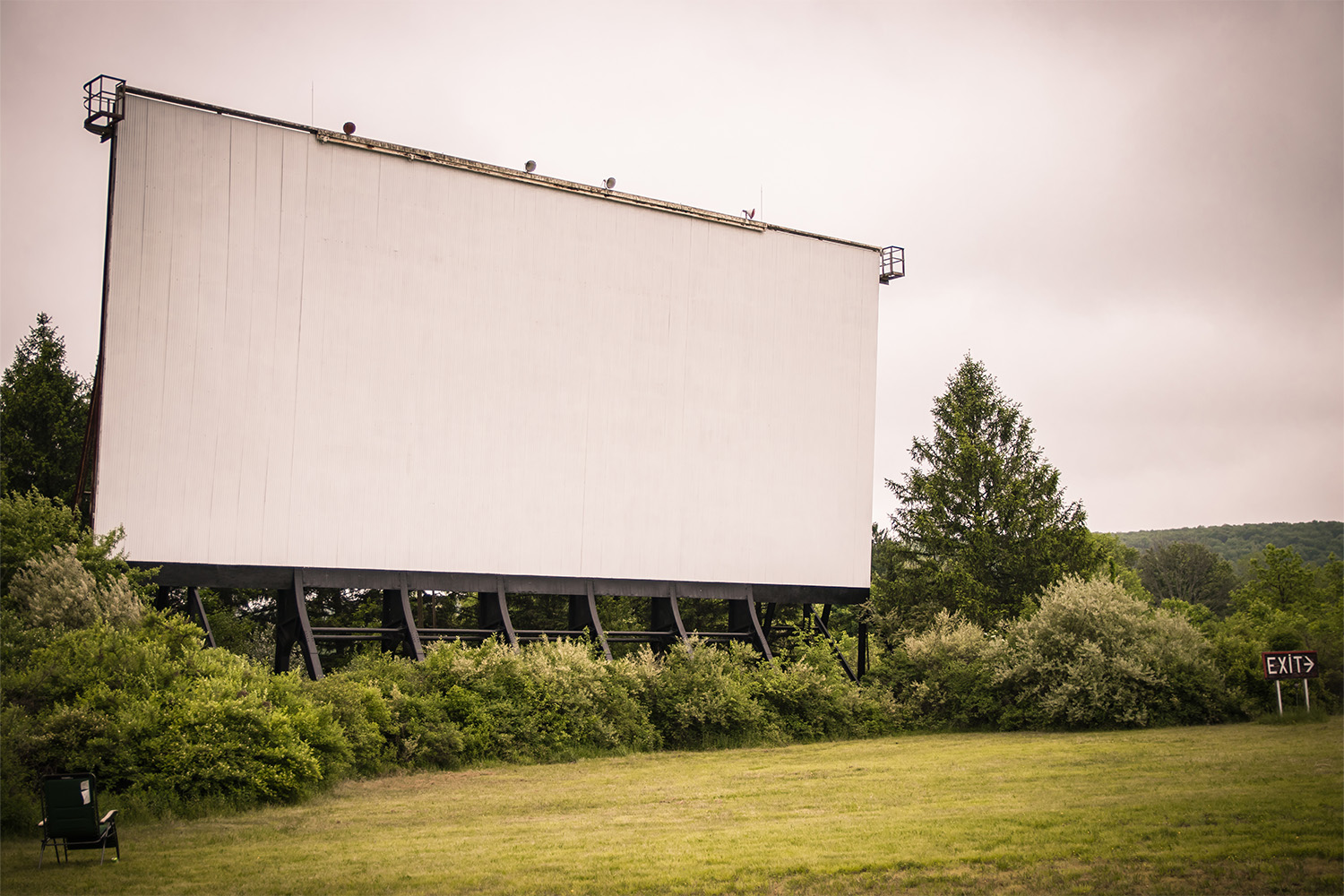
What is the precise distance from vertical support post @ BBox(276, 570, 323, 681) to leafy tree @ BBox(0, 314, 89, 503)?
13577mm

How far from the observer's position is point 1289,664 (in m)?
22.5

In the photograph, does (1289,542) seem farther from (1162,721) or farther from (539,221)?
(539,221)

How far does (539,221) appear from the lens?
2659 centimetres

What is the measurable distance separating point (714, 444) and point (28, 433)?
23.4 meters

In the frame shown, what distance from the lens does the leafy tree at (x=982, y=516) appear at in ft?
118

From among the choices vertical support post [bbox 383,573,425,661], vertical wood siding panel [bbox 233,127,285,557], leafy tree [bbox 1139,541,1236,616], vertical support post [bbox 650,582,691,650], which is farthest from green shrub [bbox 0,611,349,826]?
leafy tree [bbox 1139,541,1236,616]

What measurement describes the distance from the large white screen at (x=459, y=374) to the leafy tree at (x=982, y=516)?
6931 mm

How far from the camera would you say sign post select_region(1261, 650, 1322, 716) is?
22.4 m

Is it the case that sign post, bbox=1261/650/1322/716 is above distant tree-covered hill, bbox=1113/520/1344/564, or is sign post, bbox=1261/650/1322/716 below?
below

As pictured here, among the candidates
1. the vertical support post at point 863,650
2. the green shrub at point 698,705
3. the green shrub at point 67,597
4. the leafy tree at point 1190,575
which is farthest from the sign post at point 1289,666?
the leafy tree at point 1190,575

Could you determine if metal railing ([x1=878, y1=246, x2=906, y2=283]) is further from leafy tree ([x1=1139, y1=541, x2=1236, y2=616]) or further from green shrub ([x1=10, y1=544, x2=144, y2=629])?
leafy tree ([x1=1139, y1=541, x2=1236, y2=616])

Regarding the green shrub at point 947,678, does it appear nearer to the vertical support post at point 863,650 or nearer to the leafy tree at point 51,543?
the vertical support post at point 863,650

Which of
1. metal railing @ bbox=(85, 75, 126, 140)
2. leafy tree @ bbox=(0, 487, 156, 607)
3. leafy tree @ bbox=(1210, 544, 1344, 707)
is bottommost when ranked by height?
leafy tree @ bbox=(1210, 544, 1344, 707)

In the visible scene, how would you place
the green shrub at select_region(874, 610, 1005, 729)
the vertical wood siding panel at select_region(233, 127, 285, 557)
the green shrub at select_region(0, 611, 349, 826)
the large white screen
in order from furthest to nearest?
the green shrub at select_region(874, 610, 1005, 729) < the vertical wood siding panel at select_region(233, 127, 285, 557) < the large white screen < the green shrub at select_region(0, 611, 349, 826)
